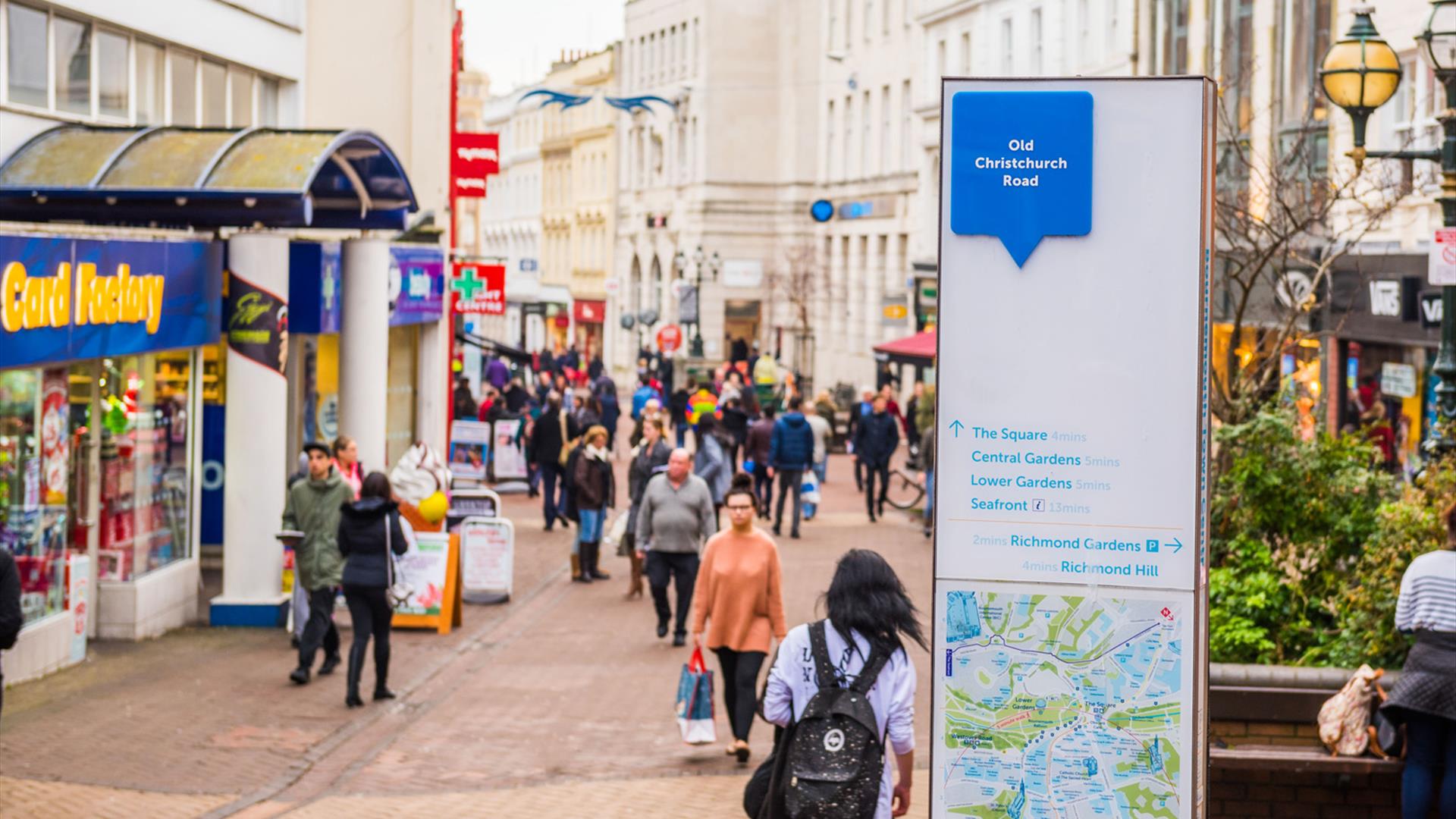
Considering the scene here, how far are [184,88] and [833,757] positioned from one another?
15282 millimetres

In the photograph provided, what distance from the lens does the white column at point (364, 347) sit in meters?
20.8

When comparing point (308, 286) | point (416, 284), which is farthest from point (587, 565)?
point (416, 284)

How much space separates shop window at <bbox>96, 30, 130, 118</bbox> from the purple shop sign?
5.94m

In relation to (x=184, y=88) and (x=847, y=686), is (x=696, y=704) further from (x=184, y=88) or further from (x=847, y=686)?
(x=184, y=88)

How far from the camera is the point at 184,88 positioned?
2058 cm

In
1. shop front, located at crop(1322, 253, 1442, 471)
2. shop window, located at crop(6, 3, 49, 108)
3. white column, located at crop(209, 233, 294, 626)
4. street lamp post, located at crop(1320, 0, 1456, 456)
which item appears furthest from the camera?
shop front, located at crop(1322, 253, 1442, 471)

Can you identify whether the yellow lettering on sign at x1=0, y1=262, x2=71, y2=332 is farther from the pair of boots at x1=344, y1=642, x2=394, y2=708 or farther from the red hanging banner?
the red hanging banner

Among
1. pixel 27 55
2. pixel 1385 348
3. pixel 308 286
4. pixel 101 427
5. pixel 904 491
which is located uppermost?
pixel 27 55

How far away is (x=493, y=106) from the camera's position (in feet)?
377

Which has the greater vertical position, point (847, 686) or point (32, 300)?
point (32, 300)

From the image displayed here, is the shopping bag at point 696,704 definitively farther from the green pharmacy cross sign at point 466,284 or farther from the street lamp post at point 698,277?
Answer: the street lamp post at point 698,277

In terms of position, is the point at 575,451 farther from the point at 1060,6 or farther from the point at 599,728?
the point at 1060,6

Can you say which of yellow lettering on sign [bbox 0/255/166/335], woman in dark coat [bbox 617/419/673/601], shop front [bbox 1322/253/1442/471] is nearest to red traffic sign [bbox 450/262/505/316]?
woman in dark coat [bbox 617/419/673/601]

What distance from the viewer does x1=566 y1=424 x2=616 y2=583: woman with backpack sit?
20.6 metres
